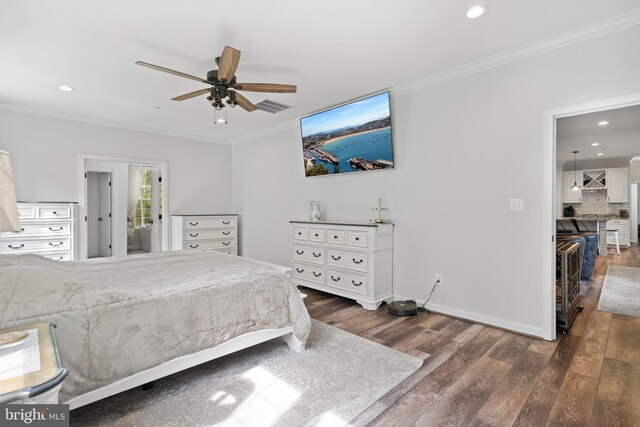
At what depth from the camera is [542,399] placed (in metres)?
1.88

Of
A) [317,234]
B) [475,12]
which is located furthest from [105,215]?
[475,12]

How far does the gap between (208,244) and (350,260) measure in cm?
288

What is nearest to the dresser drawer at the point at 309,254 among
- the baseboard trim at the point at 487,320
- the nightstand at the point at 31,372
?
the baseboard trim at the point at 487,320

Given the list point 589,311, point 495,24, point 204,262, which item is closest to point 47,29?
point 204,262

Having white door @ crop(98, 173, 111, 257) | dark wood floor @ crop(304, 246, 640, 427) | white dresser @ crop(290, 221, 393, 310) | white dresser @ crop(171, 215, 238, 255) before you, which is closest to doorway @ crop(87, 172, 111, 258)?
white door @ crop(98, 173, 111, 257)

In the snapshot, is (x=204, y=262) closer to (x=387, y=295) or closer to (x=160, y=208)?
(x=387, y=295)

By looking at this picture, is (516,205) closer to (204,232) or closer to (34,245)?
(204,232)

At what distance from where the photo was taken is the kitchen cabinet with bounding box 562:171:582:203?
28.4ft

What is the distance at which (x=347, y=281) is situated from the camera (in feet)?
12.3

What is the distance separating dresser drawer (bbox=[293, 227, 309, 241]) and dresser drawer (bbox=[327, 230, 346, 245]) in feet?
1.36

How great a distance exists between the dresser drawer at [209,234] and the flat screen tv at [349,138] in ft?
6.59

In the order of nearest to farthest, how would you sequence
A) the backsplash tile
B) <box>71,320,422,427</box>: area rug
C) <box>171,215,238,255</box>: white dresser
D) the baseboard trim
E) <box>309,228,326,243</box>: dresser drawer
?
<box>71,320,422,427</box>: area rug → the baseboard trim → <box>309,228,326,243</box>: dresser drawer → <box>171,215,238,255</box>: white dresser → the backsplash tile

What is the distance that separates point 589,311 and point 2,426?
15.1ft

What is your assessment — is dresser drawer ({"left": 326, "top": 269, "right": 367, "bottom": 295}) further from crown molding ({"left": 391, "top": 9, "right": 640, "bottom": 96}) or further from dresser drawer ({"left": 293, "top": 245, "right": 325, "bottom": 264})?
crown molding ({"left": 391, "top": 9, "right": 640, "bottom": 96})
